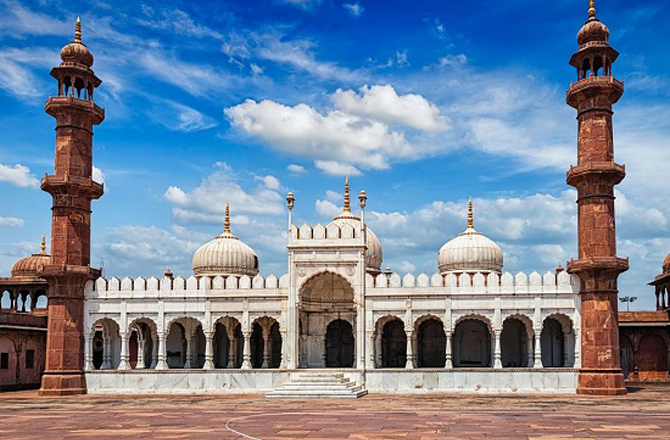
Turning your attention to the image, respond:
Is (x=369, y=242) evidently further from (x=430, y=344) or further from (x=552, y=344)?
(x=552, y=344)

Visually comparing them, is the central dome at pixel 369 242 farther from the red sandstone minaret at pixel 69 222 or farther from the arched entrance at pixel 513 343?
the red sandstone minaret at pixel 69 222

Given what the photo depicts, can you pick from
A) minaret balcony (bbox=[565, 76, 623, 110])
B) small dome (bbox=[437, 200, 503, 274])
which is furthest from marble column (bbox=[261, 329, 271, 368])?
minaret balcony (bbox=[565, 76, 623, 110])

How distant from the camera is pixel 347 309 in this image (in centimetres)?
4009

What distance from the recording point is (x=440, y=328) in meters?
41.2

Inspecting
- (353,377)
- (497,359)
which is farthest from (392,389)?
(497,359)

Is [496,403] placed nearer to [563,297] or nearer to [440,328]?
[563,297]

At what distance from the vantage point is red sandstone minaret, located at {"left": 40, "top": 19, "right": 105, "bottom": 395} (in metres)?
36.4

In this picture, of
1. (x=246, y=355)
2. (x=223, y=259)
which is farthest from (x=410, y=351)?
(x=223, y=259)

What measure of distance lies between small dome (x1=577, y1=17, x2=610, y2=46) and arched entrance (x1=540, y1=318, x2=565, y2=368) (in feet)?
44.8

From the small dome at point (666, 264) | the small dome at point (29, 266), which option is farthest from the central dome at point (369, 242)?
the small dome at point (29, 266)

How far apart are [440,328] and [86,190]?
19164mm

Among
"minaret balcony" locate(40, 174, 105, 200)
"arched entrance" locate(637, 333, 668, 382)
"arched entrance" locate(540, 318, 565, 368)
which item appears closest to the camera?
"minaret balcony" locate(40, 174, 105, 200)

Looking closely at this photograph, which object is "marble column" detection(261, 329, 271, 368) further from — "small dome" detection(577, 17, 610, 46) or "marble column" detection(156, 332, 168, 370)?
"small dome" detection(577, 17, 610, 46)

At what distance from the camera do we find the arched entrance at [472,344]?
133 feet
